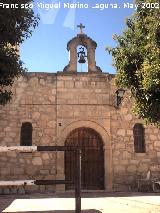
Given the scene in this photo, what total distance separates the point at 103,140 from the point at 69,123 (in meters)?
1.54

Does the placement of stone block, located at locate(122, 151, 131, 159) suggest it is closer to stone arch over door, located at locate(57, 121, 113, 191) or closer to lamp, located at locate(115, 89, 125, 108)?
stone arch over door, located at locate(57, 121, 113, 191)

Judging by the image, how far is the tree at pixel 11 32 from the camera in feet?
22.4

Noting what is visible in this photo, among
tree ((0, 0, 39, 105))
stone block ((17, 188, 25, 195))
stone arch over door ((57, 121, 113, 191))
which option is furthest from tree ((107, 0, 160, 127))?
stone block ((17, 188, 25, 195))

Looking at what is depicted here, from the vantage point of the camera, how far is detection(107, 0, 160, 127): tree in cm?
723

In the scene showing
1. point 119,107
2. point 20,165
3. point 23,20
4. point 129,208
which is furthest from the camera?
point 119,107

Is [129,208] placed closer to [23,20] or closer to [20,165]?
[23,20]

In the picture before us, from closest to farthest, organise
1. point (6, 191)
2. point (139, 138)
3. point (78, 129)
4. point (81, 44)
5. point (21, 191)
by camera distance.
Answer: point (6, 191) < point (21, 191) < point (78, 129) < point (139, 138) < point (81, 44)

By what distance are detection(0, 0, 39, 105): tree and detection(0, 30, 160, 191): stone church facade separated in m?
6.76

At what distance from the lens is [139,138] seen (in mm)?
14789

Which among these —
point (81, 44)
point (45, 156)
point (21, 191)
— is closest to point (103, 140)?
point (45, 156)

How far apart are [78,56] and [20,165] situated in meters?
5.08

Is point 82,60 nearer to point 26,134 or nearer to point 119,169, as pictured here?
point 26,134

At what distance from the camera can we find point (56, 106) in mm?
14508

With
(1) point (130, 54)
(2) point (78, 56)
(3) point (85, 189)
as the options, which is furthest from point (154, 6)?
(3) point (85, 189)
